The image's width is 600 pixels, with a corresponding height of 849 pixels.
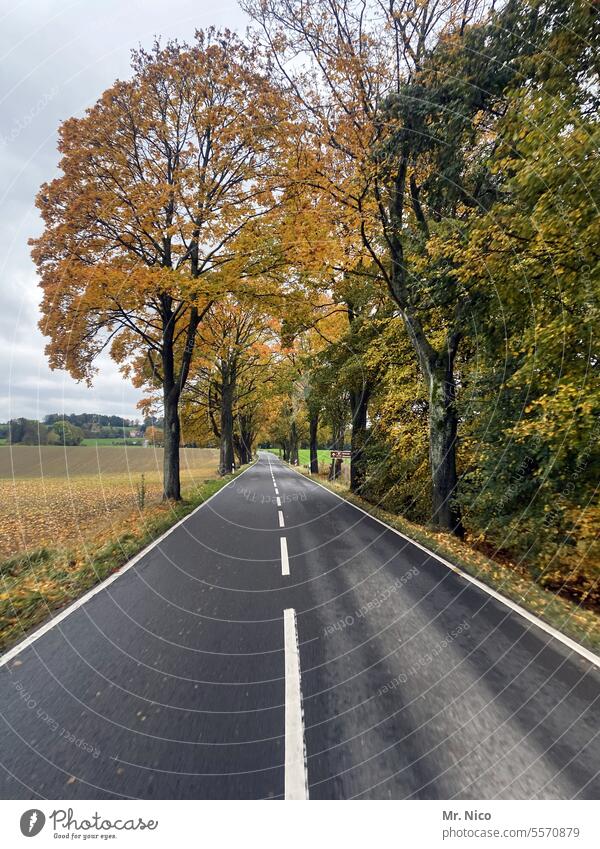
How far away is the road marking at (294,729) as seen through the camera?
2.20m

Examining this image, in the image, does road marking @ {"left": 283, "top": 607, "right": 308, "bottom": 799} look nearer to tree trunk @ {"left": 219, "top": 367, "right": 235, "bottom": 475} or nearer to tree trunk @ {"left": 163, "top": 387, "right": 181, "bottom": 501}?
tree trunk @ {"left": 163, "top": 387, "right": 181, "bottom": 501}

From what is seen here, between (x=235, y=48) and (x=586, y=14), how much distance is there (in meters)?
8.44


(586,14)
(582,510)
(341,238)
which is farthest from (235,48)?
(582,510)

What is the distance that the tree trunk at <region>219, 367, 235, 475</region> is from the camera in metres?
25.0

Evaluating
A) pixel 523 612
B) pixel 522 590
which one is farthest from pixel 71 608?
pixel 522 590

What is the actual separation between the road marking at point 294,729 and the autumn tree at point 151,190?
915cm

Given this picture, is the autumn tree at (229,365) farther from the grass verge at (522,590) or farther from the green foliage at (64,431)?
the grass verge at (522,590)

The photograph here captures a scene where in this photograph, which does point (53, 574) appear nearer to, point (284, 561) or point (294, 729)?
point (284, 561)

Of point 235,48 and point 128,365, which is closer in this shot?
point 235,48

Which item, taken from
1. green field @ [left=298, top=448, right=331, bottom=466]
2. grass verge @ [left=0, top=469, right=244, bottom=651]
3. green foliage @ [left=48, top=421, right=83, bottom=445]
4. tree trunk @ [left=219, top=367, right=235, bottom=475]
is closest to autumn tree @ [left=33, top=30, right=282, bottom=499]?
green foliage @ [left=48, top=421, right=83, bottom=445]

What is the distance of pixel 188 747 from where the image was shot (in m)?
2.50

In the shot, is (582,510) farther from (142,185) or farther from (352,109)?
(142,185)

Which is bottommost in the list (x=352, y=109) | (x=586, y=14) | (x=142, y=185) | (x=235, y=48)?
(x=586, y=14)

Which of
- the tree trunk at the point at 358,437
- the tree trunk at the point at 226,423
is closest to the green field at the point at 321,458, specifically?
the tree trunk at the point at 226,423
